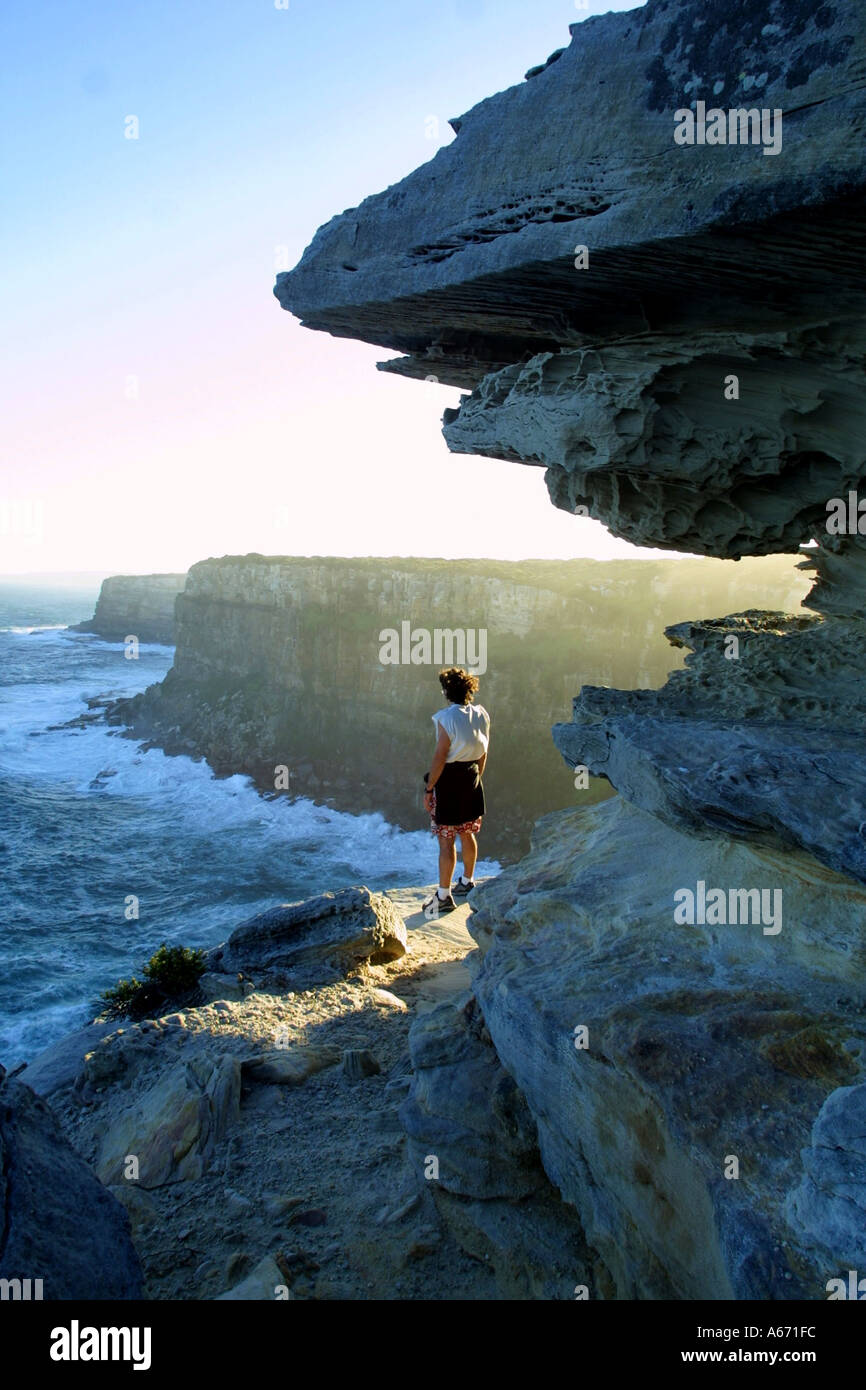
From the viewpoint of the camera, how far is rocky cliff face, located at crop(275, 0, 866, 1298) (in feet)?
12.3

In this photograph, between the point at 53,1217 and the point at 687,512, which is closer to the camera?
the point at 53,1217

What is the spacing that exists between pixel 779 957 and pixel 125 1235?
12.9ft

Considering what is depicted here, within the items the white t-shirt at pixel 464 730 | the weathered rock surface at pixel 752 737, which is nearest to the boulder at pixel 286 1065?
the white t-shirt at pixel 464 730

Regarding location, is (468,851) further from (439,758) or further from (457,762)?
(439,758)

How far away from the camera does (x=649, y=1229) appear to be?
4035 millimetres

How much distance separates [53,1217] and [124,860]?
2317cm

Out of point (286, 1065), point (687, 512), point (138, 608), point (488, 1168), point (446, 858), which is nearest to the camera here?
point (488, 1168)

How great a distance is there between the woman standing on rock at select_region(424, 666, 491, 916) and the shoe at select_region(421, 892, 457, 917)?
1158 mm

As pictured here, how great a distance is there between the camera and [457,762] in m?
8.52

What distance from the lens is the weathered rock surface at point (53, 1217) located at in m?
3.44

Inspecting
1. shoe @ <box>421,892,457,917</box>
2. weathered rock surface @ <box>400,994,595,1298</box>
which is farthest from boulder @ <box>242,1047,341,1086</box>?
shoe @ <box>421,892,457,917</box>

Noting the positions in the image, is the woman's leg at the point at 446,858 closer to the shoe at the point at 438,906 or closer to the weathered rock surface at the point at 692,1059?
the shoe at the point at 438,906

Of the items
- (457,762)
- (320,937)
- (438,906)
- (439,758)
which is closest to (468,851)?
(438,906)
